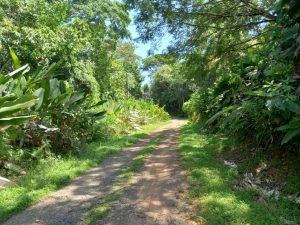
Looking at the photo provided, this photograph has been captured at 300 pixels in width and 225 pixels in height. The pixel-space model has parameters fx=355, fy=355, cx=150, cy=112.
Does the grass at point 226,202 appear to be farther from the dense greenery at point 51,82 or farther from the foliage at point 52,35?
the foliage at point 52,35

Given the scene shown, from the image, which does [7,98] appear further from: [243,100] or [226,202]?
[243,100]

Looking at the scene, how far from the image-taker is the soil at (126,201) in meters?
4.50

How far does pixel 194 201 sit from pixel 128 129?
11058 mm

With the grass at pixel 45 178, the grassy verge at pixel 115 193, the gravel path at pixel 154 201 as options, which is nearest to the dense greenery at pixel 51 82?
the grass at pixel 45 178

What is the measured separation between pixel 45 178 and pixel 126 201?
203 centimetres

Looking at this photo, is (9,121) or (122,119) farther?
(122,119)

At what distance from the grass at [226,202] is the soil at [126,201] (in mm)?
228

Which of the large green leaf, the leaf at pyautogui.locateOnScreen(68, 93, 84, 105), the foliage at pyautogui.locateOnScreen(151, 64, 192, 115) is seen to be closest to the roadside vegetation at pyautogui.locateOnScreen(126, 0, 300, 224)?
the large green leaf

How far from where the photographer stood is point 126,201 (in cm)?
514

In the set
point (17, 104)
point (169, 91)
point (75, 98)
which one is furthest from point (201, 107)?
point (169, 91)

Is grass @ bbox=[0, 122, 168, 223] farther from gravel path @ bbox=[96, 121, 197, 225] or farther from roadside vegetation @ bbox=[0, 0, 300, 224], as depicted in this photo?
gravel path @ bbox=[96, 121, 197, 225]

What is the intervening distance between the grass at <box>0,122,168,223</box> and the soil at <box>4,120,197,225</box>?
0.16m

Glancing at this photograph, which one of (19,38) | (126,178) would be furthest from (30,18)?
(126,178)

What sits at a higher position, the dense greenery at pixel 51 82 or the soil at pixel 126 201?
the dense greenery at pixel 51 82
